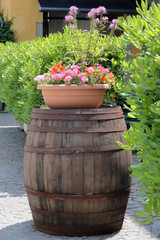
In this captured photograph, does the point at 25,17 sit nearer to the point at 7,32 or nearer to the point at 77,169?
the point at 7,32

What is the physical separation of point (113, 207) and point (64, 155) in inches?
25.9

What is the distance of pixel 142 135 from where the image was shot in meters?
2.57

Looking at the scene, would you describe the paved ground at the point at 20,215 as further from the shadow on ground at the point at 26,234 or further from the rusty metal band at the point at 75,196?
the rusty metal band at the point at 75,196

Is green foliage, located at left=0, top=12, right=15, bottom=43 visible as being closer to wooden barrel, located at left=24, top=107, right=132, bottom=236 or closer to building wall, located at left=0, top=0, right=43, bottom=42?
building wall, located at left=0, top=0, right=43, bottom=42

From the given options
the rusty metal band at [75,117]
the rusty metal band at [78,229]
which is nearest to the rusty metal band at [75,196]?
the rusty metal band at [78,229]

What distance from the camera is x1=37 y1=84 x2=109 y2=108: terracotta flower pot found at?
4.46 m

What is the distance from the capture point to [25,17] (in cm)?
2011

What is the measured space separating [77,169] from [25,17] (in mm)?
16783

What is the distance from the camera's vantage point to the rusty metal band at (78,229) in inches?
168

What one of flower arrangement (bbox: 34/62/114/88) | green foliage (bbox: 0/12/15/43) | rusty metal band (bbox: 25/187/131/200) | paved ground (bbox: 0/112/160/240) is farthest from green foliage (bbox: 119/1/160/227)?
green foliage (bbox: 0/12/15/43)

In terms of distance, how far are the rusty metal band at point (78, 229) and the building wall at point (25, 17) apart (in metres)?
16.4

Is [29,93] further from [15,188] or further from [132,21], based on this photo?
[132,21]

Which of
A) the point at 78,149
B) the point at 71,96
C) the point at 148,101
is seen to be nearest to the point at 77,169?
the point at 78,149

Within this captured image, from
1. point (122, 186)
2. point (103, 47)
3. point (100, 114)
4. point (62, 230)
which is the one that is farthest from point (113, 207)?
point (103, 47)
